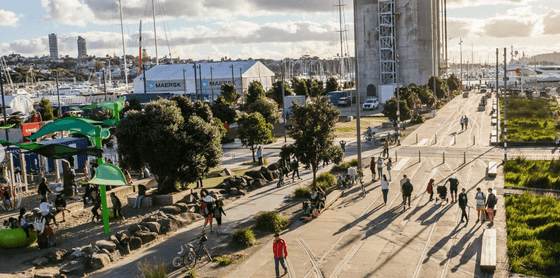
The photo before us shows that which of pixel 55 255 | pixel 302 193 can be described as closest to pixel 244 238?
pixel 55 255

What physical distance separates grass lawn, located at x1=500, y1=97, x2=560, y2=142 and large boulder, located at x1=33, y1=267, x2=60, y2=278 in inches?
1433

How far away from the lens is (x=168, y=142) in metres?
24.6

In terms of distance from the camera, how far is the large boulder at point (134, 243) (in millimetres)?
18344

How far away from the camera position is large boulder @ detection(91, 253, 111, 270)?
54.3ft

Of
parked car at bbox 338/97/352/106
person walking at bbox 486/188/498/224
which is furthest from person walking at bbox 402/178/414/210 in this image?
parked car at bbox 338/97/352/106

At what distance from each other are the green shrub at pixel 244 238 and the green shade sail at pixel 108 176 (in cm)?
439

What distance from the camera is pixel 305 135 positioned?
2542cm

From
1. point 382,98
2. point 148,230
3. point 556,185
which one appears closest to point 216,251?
point 148,230

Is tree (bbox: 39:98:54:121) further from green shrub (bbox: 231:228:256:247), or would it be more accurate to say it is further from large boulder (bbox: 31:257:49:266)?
green shrub (bbox: 231:228:256:247)

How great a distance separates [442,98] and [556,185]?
6826 centimetres

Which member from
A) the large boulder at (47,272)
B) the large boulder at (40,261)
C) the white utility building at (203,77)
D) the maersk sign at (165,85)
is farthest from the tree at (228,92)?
the large boulder at (47,272)

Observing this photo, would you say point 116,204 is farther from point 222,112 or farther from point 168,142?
point 222,112

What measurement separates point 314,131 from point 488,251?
10.9 m

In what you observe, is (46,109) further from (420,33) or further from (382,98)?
(420,33)
